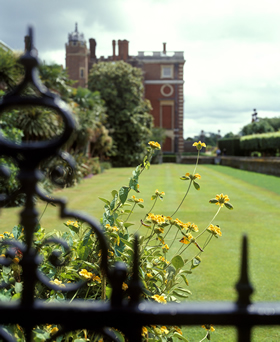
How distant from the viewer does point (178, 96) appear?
41.8 m

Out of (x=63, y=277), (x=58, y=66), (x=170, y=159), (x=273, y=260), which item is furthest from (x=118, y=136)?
(x=63, y=277)

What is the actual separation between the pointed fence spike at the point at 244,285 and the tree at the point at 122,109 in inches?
1096

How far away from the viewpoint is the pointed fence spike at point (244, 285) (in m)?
0.86

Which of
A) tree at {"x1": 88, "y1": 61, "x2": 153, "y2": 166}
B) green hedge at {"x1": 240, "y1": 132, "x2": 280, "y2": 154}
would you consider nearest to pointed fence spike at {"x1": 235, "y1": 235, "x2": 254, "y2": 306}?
green hedge at {"x1": 240, "y1": 132, "x2": 280, "y2": 154}

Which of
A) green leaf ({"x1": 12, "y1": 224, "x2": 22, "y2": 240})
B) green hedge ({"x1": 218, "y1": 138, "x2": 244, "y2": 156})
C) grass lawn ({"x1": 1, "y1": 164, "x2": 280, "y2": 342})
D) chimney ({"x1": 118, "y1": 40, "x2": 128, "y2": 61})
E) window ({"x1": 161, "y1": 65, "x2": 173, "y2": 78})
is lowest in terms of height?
grass lawn ({"x1": 1, "y1": 164, "x2": 280, "y2": 342})

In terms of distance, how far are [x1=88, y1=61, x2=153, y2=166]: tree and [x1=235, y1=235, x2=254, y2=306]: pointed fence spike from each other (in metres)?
27.8

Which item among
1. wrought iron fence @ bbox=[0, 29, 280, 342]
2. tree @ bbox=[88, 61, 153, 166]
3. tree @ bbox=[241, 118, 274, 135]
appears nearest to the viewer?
wrought iron fence @ bbox=[0, 29, 280, 342]

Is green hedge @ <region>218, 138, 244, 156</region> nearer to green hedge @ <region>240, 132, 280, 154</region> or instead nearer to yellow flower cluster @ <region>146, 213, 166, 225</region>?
green hedge @ <region>240, 132, 280, 154</region>

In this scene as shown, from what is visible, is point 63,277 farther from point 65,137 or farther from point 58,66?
point 58,66

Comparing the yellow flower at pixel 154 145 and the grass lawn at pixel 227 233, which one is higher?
the yellow flower at pixel 154 145

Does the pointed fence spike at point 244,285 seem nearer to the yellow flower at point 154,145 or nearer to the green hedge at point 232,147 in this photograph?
the yellow flower at point 154,145

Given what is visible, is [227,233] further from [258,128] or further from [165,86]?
[258,128]

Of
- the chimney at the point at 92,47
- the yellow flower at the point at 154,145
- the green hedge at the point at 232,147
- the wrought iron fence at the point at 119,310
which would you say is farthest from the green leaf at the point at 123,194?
the chimney at the point at 92,47

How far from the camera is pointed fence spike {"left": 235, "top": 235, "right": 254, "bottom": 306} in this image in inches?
33.8
